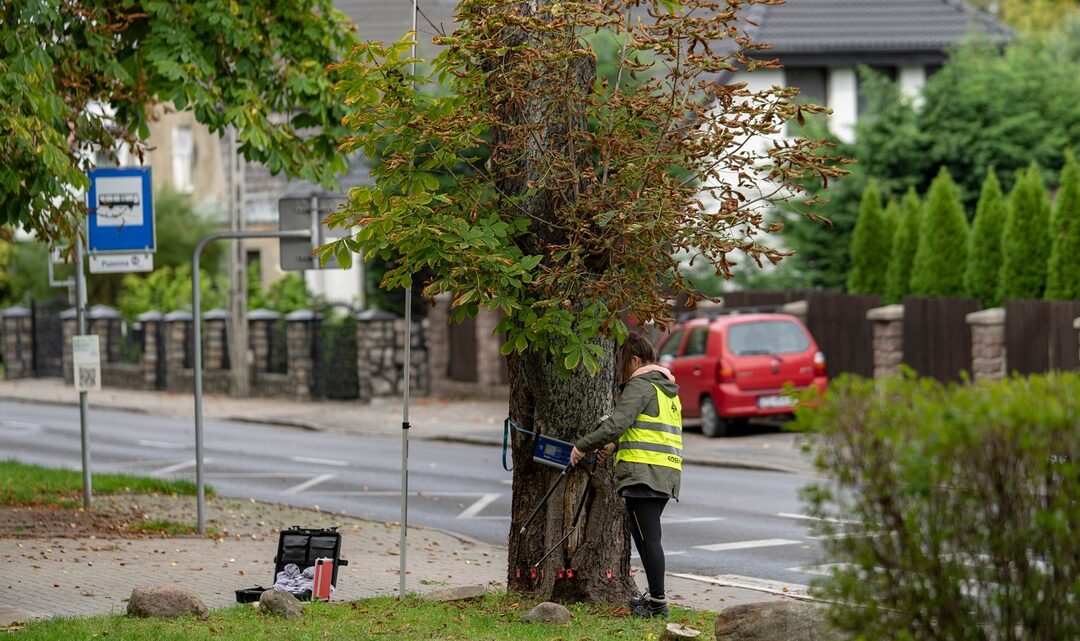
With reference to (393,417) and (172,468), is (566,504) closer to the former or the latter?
(172,468)

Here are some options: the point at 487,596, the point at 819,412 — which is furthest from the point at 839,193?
the point at 819,412

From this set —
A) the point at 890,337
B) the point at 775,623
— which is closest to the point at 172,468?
the point at 890,337

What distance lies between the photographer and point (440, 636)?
7.98 m

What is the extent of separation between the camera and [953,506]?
4805 millimetres

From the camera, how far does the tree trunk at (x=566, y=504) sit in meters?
8.97

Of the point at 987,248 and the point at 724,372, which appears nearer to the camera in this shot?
the point at 724,372

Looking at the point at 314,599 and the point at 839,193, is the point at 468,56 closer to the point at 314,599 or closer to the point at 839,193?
the point at 314,599

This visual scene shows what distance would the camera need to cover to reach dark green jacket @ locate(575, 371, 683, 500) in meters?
8.72

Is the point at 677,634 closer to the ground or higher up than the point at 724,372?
closer to the ground

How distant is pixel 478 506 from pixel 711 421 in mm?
7610

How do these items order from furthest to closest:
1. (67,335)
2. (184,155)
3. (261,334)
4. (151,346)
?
1. (184,155)
2. (67,335)
3. (151,346)
4. (261,334)

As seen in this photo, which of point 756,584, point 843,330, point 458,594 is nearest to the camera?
point 458,594

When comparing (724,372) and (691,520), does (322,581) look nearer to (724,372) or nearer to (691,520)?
(691,520)

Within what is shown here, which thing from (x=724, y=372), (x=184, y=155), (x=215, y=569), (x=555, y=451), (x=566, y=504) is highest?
(x=184, y=155)
